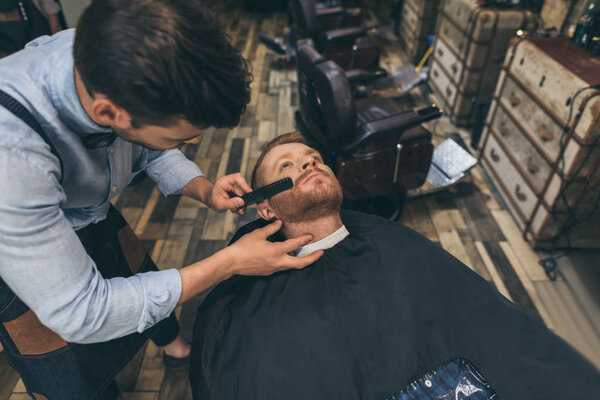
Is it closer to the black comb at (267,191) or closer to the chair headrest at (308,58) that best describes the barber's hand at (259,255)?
the black comb at (267,191)

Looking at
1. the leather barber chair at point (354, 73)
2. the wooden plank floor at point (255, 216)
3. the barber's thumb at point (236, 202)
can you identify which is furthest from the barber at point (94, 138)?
the leather barber chair at point (354, 73)

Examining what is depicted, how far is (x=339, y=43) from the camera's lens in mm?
3068

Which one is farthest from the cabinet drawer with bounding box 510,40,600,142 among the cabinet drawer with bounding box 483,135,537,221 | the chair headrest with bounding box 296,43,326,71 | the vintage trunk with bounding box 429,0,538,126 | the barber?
the barber

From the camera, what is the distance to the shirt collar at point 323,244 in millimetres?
1208

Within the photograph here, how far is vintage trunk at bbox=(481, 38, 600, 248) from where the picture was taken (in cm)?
165

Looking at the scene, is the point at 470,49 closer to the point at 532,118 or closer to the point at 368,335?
the point at 532,118

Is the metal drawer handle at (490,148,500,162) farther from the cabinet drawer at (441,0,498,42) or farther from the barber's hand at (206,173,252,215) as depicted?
the barber's hand at (206,173,252,215)

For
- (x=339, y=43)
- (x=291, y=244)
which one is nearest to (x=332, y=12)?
(x=339, y=43)

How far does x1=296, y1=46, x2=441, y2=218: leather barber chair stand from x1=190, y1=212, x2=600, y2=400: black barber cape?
2.57 ft

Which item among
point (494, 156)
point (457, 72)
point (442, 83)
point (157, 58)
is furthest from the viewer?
point (442, 83)

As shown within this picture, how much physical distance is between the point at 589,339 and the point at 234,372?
159cm

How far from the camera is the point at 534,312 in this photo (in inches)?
67.7

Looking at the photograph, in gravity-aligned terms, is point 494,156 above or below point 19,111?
below

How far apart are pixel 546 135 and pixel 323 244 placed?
54.2 inches
